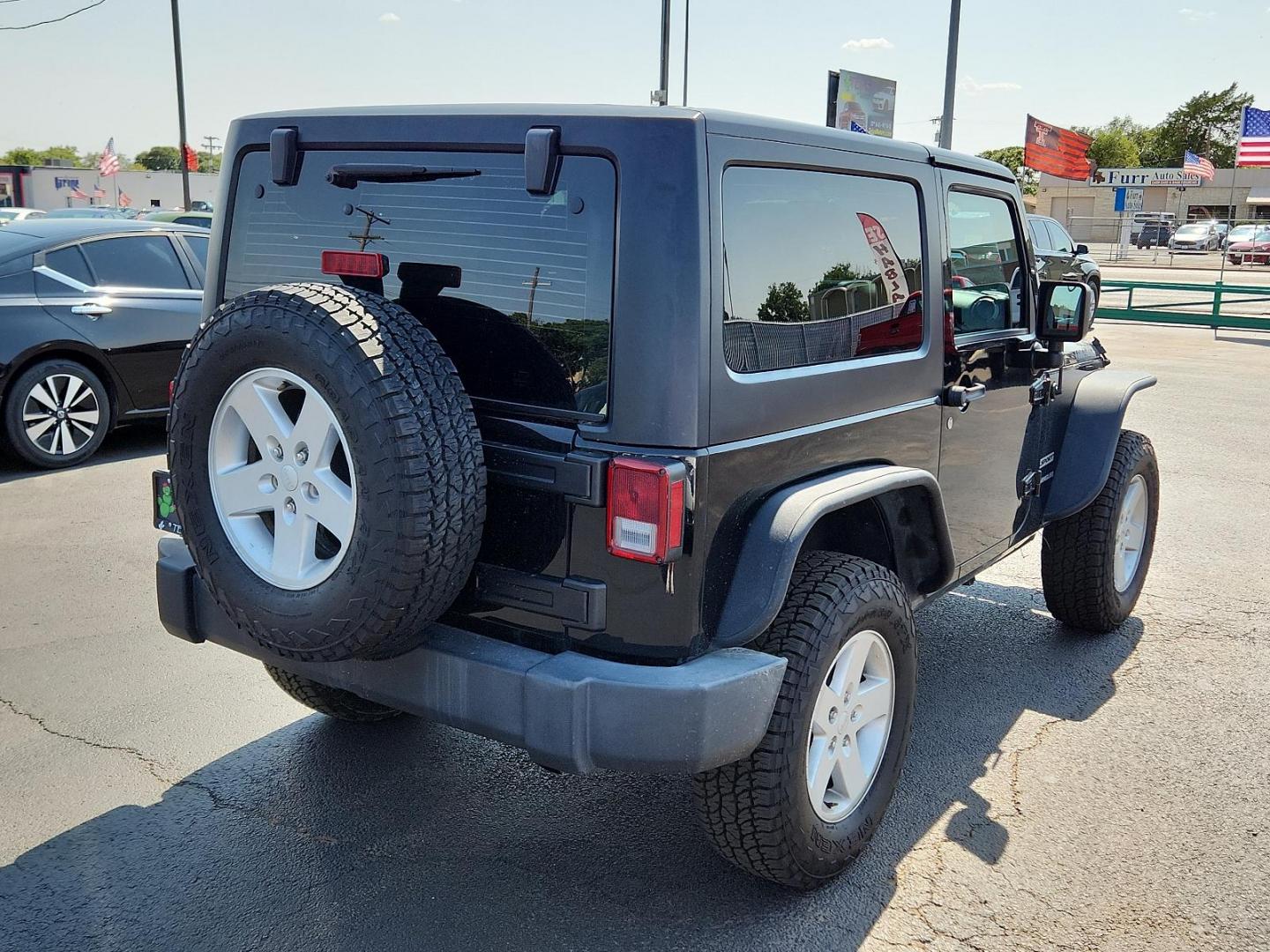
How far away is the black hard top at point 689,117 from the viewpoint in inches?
97.1

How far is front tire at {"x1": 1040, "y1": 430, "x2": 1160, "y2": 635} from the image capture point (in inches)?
174

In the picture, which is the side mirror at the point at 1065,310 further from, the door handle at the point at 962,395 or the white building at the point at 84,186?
the white building at the point at 84,186

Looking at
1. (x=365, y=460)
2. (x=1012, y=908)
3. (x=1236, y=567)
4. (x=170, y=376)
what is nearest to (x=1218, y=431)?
(x=1236, y=567)

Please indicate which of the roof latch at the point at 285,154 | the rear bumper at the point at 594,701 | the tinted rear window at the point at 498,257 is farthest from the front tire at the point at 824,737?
the roof latch at the point at 285,154

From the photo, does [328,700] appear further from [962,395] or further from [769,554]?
[962,395]

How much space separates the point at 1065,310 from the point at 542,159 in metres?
2.27

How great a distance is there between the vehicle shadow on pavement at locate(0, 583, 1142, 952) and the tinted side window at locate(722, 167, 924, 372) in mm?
1368

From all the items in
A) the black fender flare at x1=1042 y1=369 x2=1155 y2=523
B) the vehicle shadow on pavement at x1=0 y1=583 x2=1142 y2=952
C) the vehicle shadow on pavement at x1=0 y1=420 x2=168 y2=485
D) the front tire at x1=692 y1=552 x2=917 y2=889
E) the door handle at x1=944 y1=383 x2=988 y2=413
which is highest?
the door handle at x1=944 y1=383 x2=988 y2=413

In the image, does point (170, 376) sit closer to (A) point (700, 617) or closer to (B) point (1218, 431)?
(A) point (700, 617)

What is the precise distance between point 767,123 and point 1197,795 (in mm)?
2413

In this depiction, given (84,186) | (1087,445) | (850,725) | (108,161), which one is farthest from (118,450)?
(84,186)

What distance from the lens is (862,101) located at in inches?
1000

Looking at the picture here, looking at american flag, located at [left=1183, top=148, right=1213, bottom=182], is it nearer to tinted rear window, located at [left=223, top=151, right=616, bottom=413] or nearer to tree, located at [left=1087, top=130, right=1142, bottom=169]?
tinted rear window, located at [left=223, top=151, right=616, bottom=413]

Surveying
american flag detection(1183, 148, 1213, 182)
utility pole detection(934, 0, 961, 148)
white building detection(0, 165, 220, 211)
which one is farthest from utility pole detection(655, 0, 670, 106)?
white building detection(0, 165, 220, 211)
